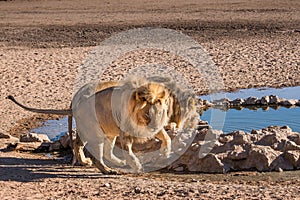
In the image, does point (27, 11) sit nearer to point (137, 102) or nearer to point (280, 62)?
point (280, 62)

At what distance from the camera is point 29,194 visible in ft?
24.8

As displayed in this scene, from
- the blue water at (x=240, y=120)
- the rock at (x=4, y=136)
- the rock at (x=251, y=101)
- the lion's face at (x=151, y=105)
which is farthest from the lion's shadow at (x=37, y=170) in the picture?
the rock at (x=251, y=101)

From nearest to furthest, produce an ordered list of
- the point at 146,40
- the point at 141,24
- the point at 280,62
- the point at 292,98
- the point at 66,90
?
the point at 292,98 → the point at 66,90 → the point at 280,62 → the point at 146,40 → the point at 141,24

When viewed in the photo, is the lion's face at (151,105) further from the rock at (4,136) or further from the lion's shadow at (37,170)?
the rock at (4,136)

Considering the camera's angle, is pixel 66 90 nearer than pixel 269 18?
Yes

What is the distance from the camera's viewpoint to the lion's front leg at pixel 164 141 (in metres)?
8.08

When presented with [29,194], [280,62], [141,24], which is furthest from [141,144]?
[141,24]

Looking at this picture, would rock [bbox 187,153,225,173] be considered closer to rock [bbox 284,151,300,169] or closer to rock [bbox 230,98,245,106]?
rock [bbox 284,151,300,169]

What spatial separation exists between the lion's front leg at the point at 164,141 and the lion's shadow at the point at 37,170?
0.70m

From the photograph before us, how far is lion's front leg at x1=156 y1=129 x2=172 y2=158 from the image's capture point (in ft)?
26.5

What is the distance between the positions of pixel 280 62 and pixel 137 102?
32.6 feet

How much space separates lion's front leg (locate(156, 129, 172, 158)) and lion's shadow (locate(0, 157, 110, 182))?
70 centimetres

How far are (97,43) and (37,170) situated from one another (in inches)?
550

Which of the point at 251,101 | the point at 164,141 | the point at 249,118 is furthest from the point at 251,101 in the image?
the point at 164,141
